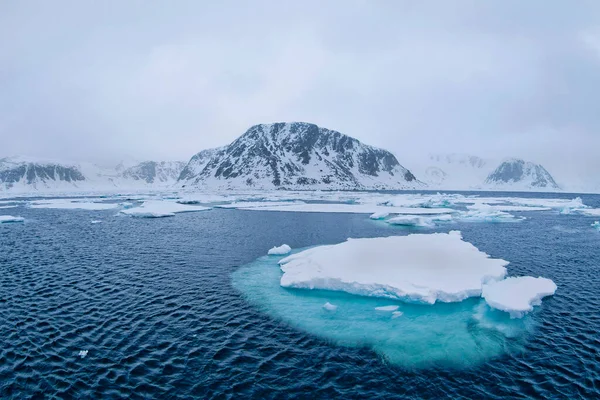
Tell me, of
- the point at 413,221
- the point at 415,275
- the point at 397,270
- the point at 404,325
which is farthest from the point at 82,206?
the point at 404,325

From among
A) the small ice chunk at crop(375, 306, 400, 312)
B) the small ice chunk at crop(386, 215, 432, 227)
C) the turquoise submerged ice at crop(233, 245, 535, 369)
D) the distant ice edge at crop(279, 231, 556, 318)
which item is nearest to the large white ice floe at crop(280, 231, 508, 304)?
the distant ice edge at crop(279, 231, 556, 318)

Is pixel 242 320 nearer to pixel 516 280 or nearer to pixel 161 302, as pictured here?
pixel 161 302

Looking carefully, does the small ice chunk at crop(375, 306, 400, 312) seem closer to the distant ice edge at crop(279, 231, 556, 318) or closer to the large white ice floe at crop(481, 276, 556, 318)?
the distant ice edge at crop(279, 231, 556, 318)

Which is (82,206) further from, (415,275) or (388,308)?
(388,308)

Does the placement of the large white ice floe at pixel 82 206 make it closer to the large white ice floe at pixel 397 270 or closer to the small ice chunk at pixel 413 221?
the small ice chunk at pixel 413 221

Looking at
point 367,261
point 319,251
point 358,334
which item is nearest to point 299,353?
point 358,334

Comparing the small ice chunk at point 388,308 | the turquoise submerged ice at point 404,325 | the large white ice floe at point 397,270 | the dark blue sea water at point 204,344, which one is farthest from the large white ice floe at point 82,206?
the small ice chunk at point 388,308
